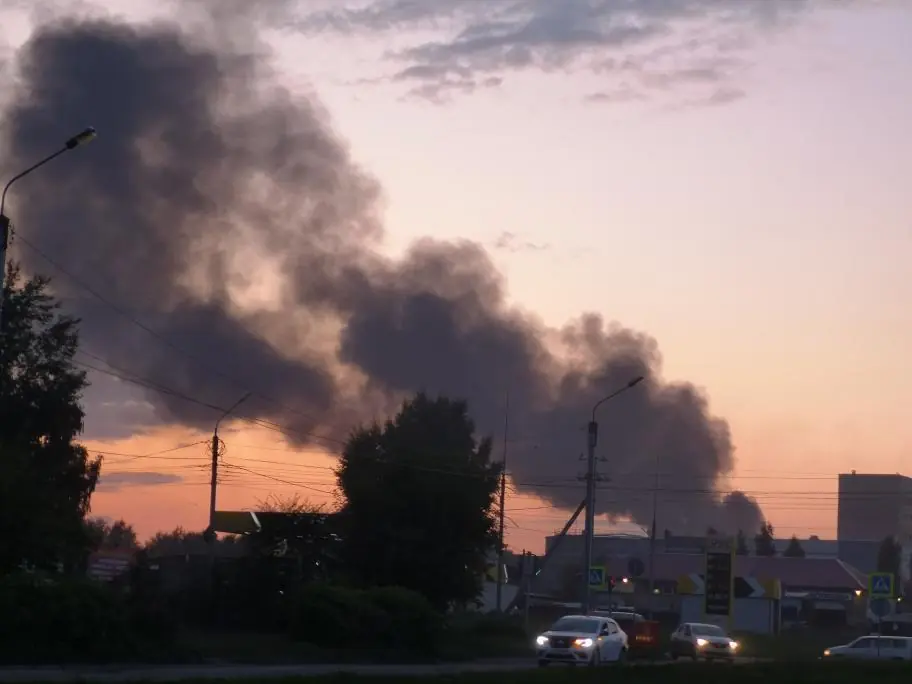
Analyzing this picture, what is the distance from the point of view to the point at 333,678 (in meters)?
24.8

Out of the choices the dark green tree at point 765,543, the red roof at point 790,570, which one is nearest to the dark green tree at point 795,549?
the dark green tree at point 765,543

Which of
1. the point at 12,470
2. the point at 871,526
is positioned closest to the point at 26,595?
the point at 12,470

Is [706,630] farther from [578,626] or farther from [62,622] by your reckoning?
[62,622]

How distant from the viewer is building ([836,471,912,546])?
189 meters

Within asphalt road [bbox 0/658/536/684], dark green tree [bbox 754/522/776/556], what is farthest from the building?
asphalt road [bbox 0/658/536/684]

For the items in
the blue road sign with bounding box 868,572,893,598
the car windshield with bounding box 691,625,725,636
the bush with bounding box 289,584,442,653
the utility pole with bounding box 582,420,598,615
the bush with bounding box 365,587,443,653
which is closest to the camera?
the bush with bounding box 289,584,442,653

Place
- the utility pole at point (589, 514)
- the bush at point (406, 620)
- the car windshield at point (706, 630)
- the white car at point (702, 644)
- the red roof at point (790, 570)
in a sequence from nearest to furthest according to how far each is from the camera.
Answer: the bush at point (406, 620) < the white car at point (702, 644) < the car windshield at point (706, 630) < the utility pole at point (589, 514) < the red roof at point (790, 570)

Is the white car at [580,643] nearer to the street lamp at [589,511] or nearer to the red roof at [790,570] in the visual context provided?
the street lamp at [589,511]

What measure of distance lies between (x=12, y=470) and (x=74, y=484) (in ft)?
82.1

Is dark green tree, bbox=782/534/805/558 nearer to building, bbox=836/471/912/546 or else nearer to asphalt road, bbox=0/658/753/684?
building, bbox=836/471/912/546

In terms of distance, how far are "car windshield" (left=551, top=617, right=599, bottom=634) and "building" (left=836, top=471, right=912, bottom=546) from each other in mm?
153693

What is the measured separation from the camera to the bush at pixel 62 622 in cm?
3409

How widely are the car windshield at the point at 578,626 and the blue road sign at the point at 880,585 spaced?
466 inches

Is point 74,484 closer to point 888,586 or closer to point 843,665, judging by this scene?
point 888,586
